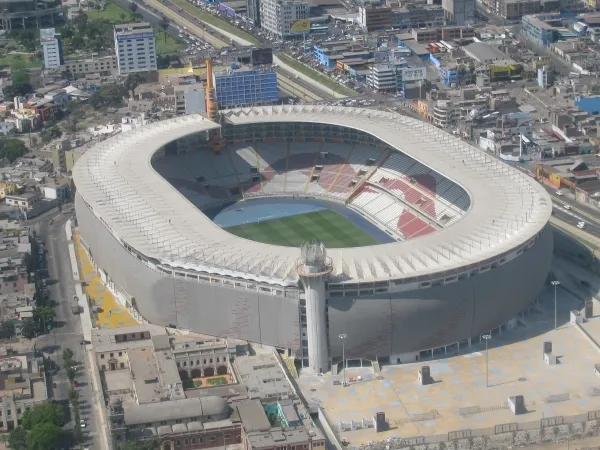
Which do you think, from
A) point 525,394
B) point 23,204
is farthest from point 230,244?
point 23,204

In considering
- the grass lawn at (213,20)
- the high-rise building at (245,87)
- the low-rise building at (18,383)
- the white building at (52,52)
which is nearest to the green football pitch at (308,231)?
the low-rise building at (18,383)

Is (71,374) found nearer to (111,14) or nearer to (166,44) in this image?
(166,44)

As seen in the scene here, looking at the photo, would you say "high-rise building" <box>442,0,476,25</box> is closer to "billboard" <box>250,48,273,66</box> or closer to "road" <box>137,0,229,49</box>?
"billboard" <box>250,48,273,66</box>

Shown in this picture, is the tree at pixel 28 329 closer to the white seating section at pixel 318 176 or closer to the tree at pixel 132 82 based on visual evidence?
the white seating section at pixel 318 176

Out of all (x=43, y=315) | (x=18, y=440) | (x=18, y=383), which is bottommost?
(x=43, y=315)

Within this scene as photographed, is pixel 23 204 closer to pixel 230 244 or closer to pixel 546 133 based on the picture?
pixel 230 244

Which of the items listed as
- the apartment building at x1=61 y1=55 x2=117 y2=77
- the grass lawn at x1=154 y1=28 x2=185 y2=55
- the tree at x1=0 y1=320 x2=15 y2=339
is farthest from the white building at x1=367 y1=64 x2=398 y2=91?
the tree at x1=0 y1=320 x2=15 y2=339

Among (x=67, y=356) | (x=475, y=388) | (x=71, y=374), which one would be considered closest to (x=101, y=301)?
(x=67, y=356)
